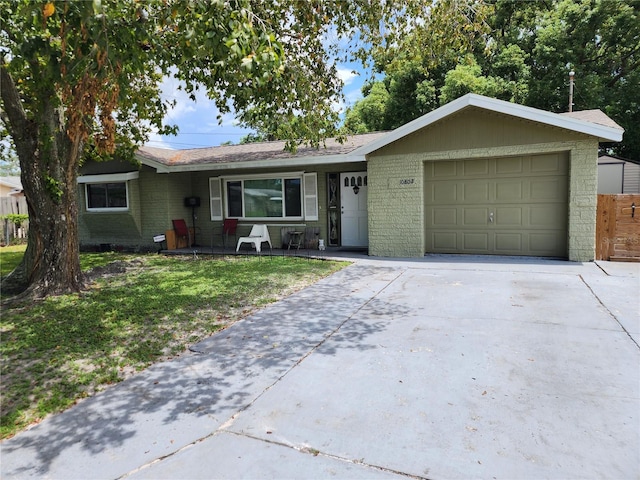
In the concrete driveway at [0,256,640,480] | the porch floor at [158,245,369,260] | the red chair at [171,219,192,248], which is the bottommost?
the concrete driveway at [0,256,640,480]

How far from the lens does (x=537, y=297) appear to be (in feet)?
19.5

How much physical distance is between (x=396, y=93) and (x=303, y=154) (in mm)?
11267

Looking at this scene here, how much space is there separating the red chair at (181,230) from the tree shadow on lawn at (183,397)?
318 inches

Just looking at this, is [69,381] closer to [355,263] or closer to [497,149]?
[355,263]

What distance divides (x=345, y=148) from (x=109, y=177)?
732cm

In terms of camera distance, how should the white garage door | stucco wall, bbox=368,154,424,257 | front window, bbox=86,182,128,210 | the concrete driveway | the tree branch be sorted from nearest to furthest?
→ the concrete driveway, the tree branch, the white garage door, stucco wall, bbox=368,154,424,257, front window, bbox=86,182,128,210

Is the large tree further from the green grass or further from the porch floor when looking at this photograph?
the porch floor

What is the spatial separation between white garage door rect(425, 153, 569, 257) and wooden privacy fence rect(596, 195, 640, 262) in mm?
652

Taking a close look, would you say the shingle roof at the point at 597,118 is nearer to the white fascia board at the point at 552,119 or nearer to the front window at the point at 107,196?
the white fascia board at the point at 552,119

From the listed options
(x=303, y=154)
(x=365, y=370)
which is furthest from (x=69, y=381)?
(x=303, y=154)

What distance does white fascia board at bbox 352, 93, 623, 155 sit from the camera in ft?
25.6

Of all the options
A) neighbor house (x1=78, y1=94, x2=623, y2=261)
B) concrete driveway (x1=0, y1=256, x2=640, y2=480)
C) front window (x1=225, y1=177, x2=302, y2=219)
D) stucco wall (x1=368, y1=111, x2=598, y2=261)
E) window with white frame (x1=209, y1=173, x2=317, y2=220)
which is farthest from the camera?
front window (x1=225, y1=177, x2=302, y2=219)

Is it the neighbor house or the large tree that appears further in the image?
the neighbor house

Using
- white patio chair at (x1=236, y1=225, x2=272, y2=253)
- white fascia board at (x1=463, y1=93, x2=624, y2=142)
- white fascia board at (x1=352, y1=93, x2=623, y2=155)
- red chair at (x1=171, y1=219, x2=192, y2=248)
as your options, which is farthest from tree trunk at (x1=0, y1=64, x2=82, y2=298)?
white fascia board at (x1=463, y1=93, x2=624, y2=142)
